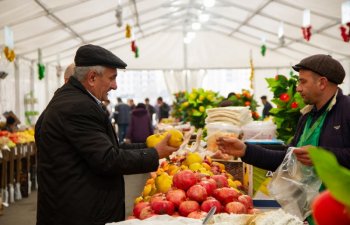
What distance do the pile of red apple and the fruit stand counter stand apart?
5183mm

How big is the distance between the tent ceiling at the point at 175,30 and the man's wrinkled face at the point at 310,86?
8.17 m

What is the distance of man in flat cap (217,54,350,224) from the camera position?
7.72 feet

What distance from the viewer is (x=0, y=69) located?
909 centimetres

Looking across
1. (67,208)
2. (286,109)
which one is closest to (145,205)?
(67,208)

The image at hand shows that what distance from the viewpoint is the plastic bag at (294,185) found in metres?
2.40

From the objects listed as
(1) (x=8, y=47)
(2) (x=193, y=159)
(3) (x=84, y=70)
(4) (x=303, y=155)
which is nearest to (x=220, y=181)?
(4) (x=303, y=155)

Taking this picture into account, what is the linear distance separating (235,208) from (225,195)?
0.12 meters

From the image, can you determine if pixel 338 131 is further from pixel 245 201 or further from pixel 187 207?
pixel 187 207

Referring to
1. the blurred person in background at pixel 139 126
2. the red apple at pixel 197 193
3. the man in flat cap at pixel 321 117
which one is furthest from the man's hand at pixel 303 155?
the blurred person in background at pixel 139 126

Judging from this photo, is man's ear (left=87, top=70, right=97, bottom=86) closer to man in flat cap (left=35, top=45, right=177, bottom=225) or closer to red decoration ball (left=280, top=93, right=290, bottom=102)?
man in flat cap (left=35, top=45, right=177, bottom=225)

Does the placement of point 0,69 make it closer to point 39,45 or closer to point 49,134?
point 39,45

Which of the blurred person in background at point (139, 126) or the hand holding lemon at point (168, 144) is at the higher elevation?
the hand holding lemon at point (168, 144)

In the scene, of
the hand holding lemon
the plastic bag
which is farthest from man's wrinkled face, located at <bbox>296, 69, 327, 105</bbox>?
the hand holding lemon

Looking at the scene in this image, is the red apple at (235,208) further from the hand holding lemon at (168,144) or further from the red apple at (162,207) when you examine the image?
the hand holding lemon at (168,144)
